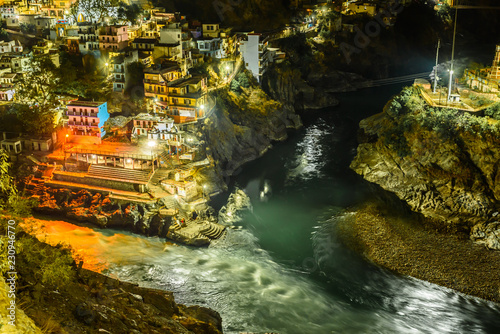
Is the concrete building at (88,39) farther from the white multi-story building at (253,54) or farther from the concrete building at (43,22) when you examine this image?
the white multi-story building at (253,54)

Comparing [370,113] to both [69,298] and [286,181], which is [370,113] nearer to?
[286,181]

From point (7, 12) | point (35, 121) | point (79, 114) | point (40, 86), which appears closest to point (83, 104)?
point (79, 114)

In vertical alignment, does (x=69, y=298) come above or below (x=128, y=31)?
below

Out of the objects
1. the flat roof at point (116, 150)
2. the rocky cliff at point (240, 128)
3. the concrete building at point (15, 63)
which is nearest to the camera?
the flat roof at point (116, 150)

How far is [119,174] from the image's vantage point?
120 ft

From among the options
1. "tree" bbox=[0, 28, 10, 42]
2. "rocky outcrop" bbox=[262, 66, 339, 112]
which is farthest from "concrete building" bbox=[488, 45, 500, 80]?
"tree" bbox=[0, 28, 10, 42]

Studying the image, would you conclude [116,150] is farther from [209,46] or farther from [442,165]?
[442,165]

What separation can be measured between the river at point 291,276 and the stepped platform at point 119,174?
4711 millimetres

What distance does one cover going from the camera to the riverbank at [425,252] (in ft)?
90.8

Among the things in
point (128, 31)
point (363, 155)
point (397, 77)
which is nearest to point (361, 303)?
point (363, 155)

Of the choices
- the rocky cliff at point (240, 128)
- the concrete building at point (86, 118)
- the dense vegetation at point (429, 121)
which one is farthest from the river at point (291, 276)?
the concrete building at point (86, 118)

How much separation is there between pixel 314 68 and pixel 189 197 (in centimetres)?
4705

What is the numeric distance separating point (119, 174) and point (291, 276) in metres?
16.6

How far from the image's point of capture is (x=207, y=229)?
1314 inches
